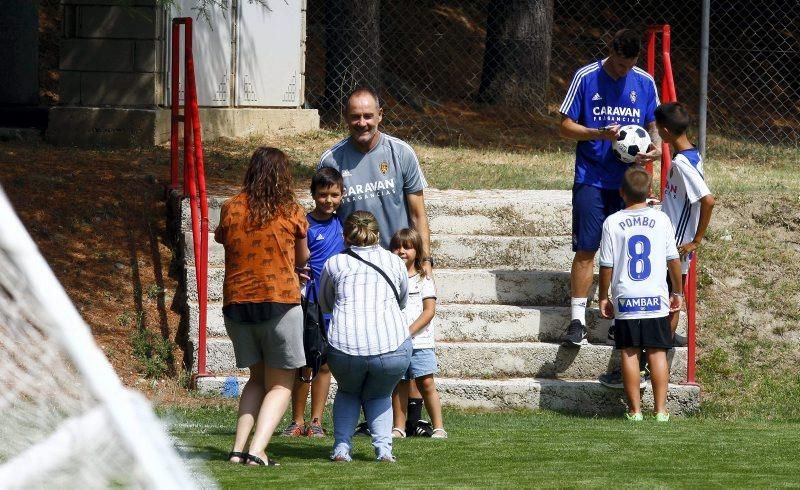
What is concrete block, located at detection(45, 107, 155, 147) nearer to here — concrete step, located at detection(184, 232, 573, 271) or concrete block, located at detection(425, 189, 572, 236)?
concrete block, located at detection(425, 189, 572, 236)

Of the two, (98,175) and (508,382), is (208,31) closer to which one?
(98,175)

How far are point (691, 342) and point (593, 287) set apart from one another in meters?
0.94

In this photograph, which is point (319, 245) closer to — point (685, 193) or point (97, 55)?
point (685, 193)

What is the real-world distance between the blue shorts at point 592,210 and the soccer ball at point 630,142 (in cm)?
31

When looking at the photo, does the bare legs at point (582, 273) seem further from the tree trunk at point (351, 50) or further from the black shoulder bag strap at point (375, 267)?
the tree trunk at point (351, 50)

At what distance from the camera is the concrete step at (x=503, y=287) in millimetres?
9516

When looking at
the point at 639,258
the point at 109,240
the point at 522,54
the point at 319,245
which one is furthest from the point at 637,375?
the point at 522,54

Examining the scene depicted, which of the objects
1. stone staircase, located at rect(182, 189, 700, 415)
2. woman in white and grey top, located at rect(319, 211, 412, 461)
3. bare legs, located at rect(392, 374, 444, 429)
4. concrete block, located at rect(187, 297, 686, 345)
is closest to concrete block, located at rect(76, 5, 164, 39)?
stone staircase, located at rect(182, 189, 700, 415)

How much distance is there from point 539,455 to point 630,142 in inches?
107

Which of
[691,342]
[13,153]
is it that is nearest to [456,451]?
[691,342]

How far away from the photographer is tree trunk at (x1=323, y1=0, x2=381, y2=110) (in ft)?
51.5

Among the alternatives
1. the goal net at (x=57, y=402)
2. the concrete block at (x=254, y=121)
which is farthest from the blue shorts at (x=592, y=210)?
the goal net at (x=57, y=402)

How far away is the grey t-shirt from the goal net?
428 centimetres

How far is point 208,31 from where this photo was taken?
42.2 feet
